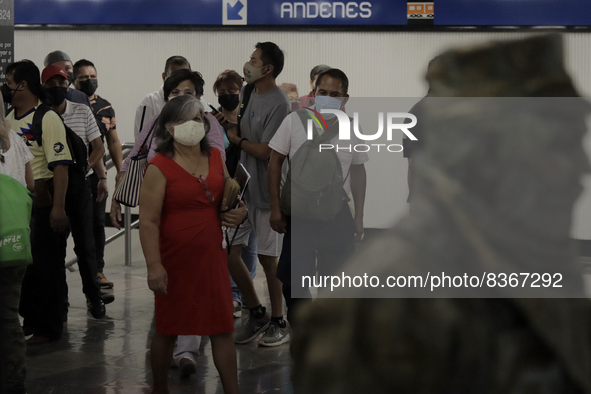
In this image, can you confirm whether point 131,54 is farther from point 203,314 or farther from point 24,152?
point 203,314

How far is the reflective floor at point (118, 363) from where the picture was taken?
340cm

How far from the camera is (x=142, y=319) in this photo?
191 inches

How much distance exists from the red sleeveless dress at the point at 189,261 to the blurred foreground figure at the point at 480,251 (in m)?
2.28

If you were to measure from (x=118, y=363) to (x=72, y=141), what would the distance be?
141cm

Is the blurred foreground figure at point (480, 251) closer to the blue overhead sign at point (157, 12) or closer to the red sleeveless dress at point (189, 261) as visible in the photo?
the red sleeveless dress at point (189, 261)

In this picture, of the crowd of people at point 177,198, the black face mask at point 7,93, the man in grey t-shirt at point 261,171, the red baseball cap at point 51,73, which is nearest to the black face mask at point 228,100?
the crowd of people at point 177,198

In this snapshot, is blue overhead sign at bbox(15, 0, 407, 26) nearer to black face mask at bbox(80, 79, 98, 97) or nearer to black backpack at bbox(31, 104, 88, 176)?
black face mask at bbox(80, 79, 98, 97)

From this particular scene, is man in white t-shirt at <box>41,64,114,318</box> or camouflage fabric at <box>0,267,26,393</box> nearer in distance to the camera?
camouflage fabric at <box>0,267,26,393</box>

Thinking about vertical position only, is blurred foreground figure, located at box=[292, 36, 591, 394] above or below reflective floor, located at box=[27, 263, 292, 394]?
above

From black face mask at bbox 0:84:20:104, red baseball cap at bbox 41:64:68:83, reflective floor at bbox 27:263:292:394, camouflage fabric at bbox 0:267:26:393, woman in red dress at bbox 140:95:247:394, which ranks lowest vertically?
reflective floor at bbox 27:263:292:394

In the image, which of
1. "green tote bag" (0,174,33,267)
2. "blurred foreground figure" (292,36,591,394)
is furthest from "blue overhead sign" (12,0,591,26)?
"blurred foreground figure" (292,36,591,394)

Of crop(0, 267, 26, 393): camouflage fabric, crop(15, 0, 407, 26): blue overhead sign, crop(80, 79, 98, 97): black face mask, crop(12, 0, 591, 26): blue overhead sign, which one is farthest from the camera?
crop(15, 0, 407, 26): blue overhead sign

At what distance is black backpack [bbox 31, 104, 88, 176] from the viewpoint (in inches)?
159

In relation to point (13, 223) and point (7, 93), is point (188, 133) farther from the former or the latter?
point (7, 93)
